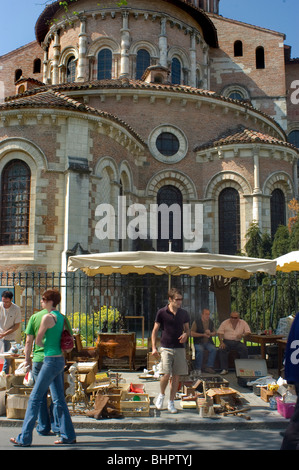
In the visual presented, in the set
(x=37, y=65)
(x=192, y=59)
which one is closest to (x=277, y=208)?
(x=192, y=59)

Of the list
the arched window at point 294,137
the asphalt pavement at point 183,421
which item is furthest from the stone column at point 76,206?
the arched window at point 294,137

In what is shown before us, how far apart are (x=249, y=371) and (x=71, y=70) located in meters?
22.8

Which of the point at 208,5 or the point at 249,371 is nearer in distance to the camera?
the point at 249,371

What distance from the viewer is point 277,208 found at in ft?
72.0

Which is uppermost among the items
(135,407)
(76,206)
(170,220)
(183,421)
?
(170,220)

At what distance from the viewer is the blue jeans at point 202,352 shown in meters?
9.79

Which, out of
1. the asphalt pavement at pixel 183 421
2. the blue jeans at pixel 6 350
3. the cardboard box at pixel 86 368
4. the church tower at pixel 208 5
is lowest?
the asphalt pavement at pixel 183 421

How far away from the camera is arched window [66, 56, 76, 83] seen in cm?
2677

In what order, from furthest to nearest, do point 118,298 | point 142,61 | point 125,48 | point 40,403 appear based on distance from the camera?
point 142,61
point 125,48
point 118,298
point 40,403

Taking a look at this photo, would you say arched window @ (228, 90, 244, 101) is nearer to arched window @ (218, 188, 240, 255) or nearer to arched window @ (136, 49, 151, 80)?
arched window @ (136, 49, 151, 80)

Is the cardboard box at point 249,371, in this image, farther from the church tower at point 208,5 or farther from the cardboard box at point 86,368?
the church tower at point 208,5

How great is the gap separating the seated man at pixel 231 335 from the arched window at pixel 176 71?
2010cm

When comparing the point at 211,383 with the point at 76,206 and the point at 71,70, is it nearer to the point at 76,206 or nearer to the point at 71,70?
the point at 76,206

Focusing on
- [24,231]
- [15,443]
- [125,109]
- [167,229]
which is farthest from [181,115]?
[15,443]
